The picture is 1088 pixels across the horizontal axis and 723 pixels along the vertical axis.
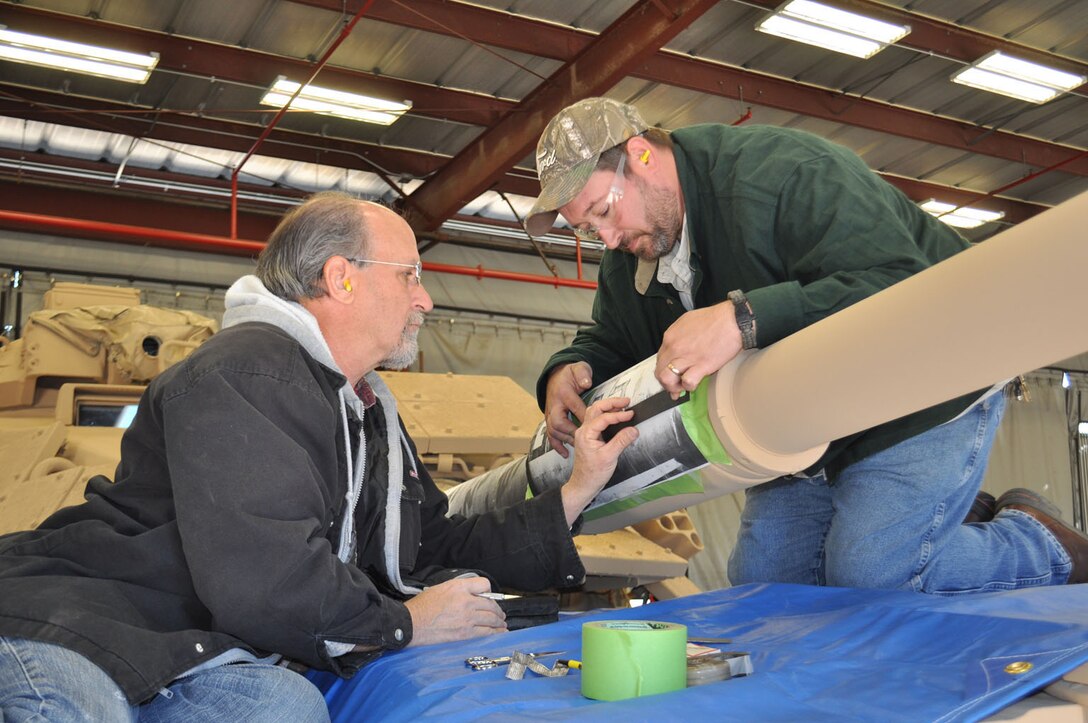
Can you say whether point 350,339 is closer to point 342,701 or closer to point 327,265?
point 327,265

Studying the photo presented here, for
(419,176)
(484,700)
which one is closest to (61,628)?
(484,700)

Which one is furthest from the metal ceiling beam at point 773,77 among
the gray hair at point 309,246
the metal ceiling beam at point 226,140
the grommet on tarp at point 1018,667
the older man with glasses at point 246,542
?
the grommet on tarp at point 1018,667

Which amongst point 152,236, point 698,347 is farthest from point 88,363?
point 698,347

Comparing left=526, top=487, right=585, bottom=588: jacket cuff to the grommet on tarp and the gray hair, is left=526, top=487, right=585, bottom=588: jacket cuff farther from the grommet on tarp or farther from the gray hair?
the grommet on tarp

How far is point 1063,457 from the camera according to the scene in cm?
1509

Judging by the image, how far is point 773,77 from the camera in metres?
9.34

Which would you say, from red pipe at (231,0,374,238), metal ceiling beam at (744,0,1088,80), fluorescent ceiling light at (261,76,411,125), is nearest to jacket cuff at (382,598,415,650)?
red pipe at (231,0,374,238)

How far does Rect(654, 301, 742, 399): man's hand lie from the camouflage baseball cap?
2.32 feet

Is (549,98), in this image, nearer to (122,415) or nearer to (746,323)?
(122,415)

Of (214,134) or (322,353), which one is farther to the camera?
(214,134)

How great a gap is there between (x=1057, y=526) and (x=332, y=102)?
24.7 feet

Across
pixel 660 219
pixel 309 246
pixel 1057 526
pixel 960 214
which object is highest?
pixel 960 214

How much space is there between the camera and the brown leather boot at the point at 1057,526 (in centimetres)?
265

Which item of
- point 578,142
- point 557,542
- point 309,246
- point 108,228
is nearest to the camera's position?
point 309,246
